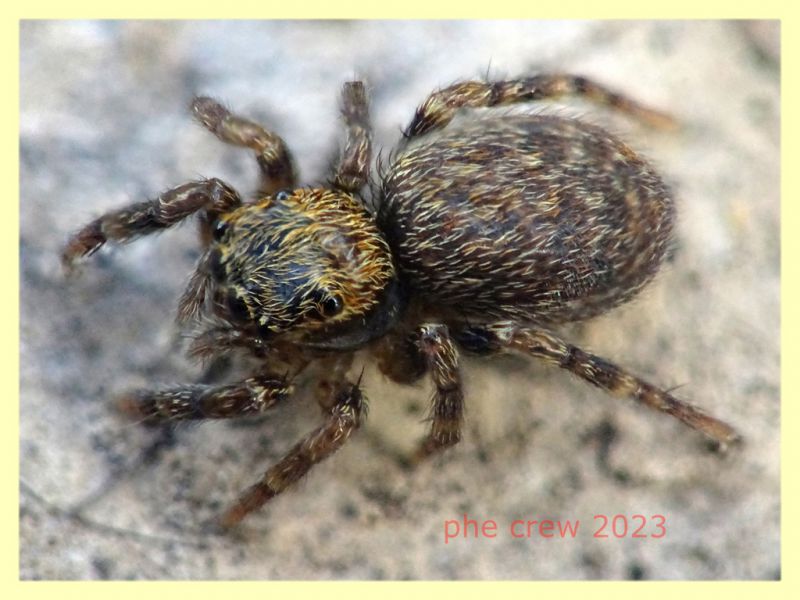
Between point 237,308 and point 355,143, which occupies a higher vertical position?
point 355,143

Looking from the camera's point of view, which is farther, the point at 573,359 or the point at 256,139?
the point at 256,139

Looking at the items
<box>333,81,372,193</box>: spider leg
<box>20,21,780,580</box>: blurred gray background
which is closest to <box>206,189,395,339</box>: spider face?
<box>333,81,372,193</box>: spider leg

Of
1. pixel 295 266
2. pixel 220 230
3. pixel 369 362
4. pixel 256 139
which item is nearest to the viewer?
pixel 295 266

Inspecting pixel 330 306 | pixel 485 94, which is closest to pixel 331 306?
pixel 330 306

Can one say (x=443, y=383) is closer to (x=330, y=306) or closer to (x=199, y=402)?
(x=330, y=306)

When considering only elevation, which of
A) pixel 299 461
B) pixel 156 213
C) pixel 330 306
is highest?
pixel 156 213

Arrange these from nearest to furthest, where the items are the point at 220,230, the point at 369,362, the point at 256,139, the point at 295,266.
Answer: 1. the point at 295,266
2. the point at 220,230
3. the point at 256,139
4. the point at 369,362

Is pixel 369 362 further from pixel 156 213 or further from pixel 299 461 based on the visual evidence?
pixel 156 213
